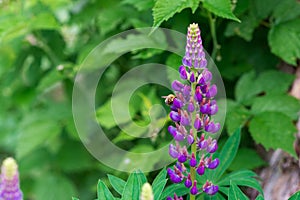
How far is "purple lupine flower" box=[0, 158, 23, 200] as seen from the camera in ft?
3.45

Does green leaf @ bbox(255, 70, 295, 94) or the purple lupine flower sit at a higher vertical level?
the purple lupine flower

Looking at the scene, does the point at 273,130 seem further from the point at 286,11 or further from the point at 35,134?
the point at 35,134

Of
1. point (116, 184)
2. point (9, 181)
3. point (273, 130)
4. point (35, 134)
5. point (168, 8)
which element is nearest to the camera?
point (9, 181)

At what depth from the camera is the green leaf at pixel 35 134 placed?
257 cm

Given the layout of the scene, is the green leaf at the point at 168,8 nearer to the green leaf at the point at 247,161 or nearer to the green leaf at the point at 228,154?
the green leaf at the point at 228,154

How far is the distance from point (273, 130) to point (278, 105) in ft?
0.53

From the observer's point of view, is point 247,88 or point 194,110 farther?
point 247,88

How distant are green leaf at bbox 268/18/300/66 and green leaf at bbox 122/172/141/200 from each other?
3.11ft

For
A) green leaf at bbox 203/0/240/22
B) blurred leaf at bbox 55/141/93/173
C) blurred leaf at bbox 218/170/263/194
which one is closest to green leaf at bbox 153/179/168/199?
blurred leaf at bbox 218/170/263/194

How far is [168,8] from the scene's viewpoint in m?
1.61

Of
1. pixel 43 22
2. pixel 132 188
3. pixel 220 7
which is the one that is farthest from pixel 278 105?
pixel 43 22

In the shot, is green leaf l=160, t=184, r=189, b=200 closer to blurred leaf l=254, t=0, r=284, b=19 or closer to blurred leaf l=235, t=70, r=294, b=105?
blurred leaf l=235, t=70, r=294, b=105

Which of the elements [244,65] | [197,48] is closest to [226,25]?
[244,65]

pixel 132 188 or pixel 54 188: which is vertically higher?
pixel 132 188
